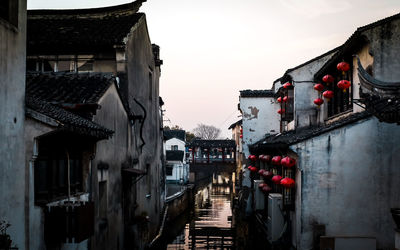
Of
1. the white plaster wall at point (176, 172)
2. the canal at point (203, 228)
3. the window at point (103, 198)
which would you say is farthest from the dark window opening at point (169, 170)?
the window at point (103, 198)

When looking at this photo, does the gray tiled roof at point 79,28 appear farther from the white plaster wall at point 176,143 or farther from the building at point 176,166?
the white plaster wall at point 176,143

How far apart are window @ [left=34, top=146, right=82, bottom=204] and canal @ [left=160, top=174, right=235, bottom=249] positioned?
1259 cm

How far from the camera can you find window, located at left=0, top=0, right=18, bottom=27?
662 centimetres

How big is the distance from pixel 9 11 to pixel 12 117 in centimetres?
179

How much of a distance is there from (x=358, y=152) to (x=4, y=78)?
11.0m

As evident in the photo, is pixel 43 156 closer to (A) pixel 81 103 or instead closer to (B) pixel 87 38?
(A) pixel 81 103

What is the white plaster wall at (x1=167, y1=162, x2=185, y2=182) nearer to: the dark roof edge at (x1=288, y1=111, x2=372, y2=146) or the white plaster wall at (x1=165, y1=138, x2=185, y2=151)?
the white plaster wall at (x1=165, y1=138, x2=185, y2=151)

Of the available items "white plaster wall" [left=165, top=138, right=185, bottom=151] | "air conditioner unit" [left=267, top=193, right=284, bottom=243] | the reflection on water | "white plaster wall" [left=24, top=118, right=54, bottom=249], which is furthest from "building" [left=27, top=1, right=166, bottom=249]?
"white plaster wall" [left=165, top=138, right=185, bottom=151]

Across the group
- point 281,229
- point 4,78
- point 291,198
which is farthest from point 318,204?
point 4,78

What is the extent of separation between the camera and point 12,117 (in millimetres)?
6645

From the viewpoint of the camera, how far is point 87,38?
15.9 m

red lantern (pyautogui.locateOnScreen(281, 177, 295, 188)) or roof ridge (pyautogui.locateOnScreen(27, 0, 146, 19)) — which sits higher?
roof ridge (pyautogui.locateOnScreen(27, 0, 146, 19))

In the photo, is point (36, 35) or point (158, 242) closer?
point (36, 35)

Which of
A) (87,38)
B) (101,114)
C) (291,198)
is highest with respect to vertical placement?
(87,38)
